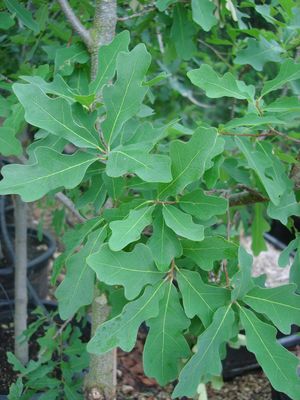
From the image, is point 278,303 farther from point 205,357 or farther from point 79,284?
point 79,284

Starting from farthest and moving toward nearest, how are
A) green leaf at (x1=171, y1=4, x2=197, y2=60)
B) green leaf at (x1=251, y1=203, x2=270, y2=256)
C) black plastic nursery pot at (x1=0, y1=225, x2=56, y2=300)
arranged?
black plastic nursery pot at (x1=0, y1=225, x2=56, y2=300)
green leaf at (x1=251, y1=203, x2=270, y2=256)
green leaf at (x1=171, y1=4, x2=197, y2=60)

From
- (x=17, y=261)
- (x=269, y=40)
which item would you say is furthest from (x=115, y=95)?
(x=17, y=261)

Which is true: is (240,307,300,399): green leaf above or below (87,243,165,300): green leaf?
below

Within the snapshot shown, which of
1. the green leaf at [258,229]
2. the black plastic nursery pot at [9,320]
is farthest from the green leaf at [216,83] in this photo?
the black plastic nursery pot at [9,320]

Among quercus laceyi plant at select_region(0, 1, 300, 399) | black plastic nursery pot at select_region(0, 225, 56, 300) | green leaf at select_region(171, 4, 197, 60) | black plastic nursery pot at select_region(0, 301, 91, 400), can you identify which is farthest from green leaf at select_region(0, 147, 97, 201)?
black plastic nursery pot at select_region(0, 225, 56, 300)

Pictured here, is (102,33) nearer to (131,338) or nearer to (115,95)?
(115,95)

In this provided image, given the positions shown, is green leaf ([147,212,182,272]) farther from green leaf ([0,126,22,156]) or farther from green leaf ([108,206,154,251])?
green leaf ([0,126,22,156])
